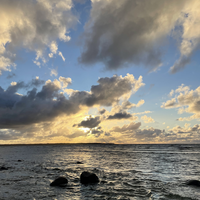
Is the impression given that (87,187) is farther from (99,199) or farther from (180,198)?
(180,198)

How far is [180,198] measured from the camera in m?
10.9

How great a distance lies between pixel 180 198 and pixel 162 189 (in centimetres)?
225

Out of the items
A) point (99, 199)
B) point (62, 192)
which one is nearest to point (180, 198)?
point (99, 199)

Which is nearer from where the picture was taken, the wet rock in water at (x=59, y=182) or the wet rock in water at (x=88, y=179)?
the wet rock in water at (x=59, y=182)

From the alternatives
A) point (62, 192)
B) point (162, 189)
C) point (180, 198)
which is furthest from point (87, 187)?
point (180, 198)

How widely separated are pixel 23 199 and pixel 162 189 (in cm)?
1055

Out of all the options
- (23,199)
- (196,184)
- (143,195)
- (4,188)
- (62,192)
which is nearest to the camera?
(23,199)

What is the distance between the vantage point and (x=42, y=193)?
12.1m

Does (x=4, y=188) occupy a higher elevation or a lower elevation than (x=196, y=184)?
higher

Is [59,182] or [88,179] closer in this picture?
[59,182]

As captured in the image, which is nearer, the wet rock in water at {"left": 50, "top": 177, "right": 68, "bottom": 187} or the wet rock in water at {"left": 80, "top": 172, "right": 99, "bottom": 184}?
the wet rock in water at {"left": 50, "top": 177, "right": 68, "bottom": 187}

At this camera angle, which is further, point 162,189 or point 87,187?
point 87,187

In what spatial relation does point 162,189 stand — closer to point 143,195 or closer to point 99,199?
point 143,195

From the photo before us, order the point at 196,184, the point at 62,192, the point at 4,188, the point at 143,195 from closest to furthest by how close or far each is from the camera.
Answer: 1. the point at 143,195
2. the point at 62,192
3. the point at 4,188
4. the point at 196,184
